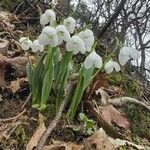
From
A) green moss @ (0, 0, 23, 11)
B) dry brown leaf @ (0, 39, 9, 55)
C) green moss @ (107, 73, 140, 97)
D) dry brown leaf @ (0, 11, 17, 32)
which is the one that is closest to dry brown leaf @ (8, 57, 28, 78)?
dry brown leaf @ (0, 39, 9, 55)

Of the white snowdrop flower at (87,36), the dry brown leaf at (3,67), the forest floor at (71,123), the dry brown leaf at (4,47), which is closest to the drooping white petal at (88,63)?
the white snowdrop flower at (87,36)

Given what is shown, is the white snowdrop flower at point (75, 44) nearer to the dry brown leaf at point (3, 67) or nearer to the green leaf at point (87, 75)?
the green leaf at point (87, 75)

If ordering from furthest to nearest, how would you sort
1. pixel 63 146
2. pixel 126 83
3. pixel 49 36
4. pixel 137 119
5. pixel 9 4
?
pixel 9 4 < pixel 126 83 < pixel 137 119 < pixel 49 36 < pixel 63 146

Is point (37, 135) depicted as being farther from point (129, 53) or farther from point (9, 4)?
point (9, 4)

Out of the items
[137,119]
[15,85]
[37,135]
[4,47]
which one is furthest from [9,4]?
[37,135]

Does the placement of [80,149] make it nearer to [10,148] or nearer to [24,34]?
[10,148]

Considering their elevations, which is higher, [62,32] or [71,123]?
[62,32]
